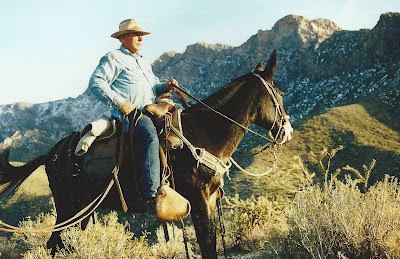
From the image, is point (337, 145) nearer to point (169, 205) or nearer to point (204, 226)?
point (204, 226)

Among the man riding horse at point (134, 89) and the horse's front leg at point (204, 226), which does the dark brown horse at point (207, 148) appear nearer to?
the horse's front leg at point (204, 226)

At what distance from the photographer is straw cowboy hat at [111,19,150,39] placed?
4.58 metres

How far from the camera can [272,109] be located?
178 inches

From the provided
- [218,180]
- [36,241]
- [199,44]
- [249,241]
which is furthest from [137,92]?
[199,44]

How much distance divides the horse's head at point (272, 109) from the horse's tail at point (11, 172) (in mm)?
3959

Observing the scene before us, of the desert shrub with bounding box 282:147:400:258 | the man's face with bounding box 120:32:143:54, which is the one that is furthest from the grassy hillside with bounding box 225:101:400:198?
the man's face with bounding box 120:32:143:54

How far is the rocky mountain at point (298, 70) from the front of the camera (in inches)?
2649

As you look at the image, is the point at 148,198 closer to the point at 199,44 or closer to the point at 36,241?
the point at 36,241

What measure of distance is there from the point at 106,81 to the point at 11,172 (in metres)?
2.41

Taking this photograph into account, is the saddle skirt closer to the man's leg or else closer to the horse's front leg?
the man's leg

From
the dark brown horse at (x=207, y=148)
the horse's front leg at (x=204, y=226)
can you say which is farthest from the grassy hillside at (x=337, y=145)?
the horse's front leg at (x=204, y=226)

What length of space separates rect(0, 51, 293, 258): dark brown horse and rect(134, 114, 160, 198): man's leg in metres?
0.32

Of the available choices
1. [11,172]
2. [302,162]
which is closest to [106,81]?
[11,172]

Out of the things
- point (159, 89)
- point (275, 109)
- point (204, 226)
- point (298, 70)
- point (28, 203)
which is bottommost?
point (28, 203)
